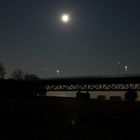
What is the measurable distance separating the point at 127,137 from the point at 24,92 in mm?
82773

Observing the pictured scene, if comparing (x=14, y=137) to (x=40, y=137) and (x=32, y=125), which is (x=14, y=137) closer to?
(x=40, y=137)

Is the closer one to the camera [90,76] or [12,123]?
[12,123]

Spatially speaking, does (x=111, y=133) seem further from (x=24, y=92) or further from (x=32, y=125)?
(x=24, y=92)

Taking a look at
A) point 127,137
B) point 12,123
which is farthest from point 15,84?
point 127,137

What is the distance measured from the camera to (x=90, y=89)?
115750 mm

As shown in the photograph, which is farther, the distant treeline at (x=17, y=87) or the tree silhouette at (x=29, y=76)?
the tree silhouette at (x=29, y=76)

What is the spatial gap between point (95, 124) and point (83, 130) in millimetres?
3123

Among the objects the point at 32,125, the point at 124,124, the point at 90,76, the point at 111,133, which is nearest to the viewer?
the point at 111,133

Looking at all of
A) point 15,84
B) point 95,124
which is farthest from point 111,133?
point 15,84

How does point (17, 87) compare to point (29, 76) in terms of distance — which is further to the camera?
point (29, 76)

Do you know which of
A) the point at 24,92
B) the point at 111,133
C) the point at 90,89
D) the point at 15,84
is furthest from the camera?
the point at 90,89

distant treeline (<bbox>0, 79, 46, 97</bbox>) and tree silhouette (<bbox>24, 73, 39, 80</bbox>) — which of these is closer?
distant treeline (<bbox>0, 79, 46, 97</bbox>)

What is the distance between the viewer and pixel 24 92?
100375 mm

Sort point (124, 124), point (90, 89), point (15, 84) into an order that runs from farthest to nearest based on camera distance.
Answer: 1. point (90, 89)
2. point (15, 84)
3. point (124, 124)
